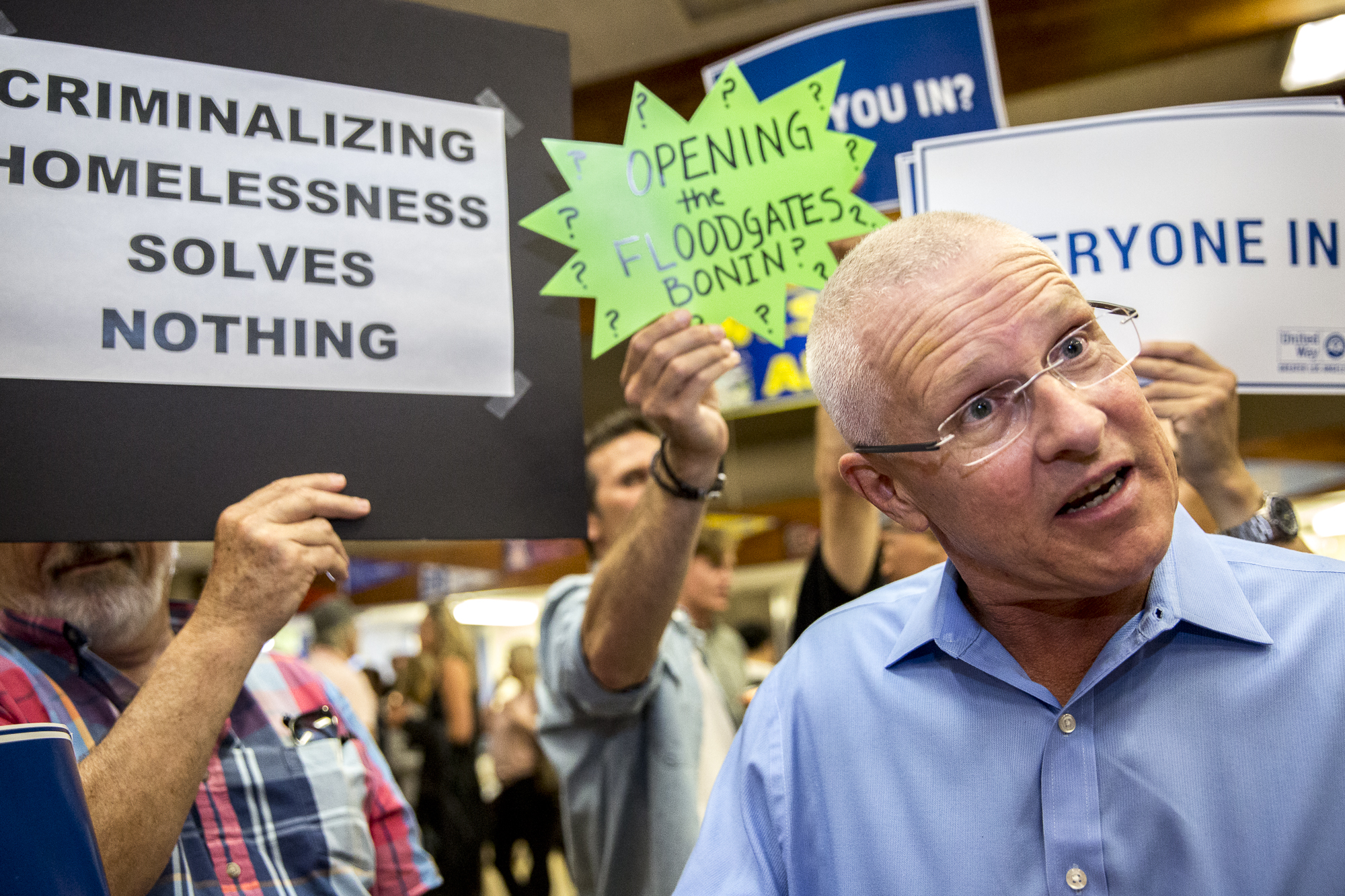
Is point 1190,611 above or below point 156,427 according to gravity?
below

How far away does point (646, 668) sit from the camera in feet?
5.45

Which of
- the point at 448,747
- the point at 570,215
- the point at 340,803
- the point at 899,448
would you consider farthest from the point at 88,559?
the point at 448,747

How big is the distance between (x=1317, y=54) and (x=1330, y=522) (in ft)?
20.5

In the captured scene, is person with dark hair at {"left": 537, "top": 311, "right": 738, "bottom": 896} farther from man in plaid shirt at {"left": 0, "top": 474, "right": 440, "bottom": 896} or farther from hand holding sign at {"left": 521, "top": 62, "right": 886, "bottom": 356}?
man in plaid shirt at {"left": 0, "top": 474, "right": 440, "bottom": 896}

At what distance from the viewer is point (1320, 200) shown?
4.91 feet

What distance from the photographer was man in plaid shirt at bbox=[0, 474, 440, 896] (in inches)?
A: 43.3

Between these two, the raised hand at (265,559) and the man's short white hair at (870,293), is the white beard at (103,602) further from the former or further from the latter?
the man's short white hair at (870,293)

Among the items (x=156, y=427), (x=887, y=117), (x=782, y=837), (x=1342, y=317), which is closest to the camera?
(x=782, y=837)

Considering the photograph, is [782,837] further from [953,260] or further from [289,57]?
[289,57]

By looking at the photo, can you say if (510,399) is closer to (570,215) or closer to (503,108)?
(570,215)

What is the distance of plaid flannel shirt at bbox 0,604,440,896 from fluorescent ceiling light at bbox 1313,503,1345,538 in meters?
8.82

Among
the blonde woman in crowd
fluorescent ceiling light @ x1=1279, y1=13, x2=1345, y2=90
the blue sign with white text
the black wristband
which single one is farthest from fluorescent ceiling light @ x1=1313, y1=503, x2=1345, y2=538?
the black wristband

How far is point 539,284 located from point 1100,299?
0.80 meters

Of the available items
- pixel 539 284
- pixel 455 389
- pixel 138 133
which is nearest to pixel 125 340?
pixel 138 133
